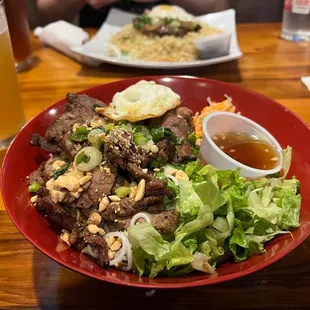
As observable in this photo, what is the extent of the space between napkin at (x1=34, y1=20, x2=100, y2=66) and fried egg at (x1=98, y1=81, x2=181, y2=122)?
1088mm

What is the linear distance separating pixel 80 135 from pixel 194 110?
607 mm

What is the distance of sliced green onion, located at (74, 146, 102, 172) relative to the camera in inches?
49.6

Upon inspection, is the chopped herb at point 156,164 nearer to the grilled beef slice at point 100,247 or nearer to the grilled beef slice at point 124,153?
the grilled beef slice at point 124,153

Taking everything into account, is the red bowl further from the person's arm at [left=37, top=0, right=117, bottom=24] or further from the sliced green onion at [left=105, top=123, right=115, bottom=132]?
the person's arm at [left=37, top=0, right=117, bottom=24]

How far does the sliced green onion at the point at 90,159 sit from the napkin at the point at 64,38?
1.32 metres

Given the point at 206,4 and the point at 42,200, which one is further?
the point at 206,4

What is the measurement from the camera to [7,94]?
1771mm

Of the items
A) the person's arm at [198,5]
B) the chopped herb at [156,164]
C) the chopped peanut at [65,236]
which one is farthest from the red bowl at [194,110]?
the person's arm at [198,5]

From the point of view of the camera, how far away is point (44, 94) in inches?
87.4

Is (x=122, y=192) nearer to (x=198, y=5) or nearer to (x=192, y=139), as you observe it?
(x=192, y=139)

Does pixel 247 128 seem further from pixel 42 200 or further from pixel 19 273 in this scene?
pixel 19 273

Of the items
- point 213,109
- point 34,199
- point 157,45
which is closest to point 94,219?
point 34,199

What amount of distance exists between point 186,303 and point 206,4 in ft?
9.03

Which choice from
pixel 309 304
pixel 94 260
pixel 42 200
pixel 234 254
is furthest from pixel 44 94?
pixel 309 304
